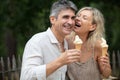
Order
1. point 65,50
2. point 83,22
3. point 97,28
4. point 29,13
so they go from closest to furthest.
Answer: point 65,50
point 83,22
point 97,28
point 29,13

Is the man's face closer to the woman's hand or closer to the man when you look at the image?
the man

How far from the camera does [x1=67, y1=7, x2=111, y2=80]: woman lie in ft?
13.8

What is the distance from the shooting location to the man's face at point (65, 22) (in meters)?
3.65

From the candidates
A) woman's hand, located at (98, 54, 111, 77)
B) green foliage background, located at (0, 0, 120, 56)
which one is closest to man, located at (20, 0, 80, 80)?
woman's hand, located at (98, 54, 111, 77)

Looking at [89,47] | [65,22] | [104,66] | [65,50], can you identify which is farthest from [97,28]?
[65,22]

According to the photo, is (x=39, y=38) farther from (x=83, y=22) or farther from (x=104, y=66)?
(x=104, y=66)

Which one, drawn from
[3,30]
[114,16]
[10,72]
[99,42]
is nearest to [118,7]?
[114,16]

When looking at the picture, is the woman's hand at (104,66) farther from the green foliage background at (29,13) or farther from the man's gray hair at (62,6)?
the green foliage background at (29,13)

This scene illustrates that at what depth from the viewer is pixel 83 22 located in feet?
13.6

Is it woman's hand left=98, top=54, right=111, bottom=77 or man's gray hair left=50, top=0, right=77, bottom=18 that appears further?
woman's hand left=98, top=54, right=111, bottom=77

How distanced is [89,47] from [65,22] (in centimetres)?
82

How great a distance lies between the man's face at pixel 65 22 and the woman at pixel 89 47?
429mm

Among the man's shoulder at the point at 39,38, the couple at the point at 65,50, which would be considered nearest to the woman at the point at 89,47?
the couple at the point at 65,50

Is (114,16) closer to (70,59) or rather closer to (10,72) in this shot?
(10,72)
